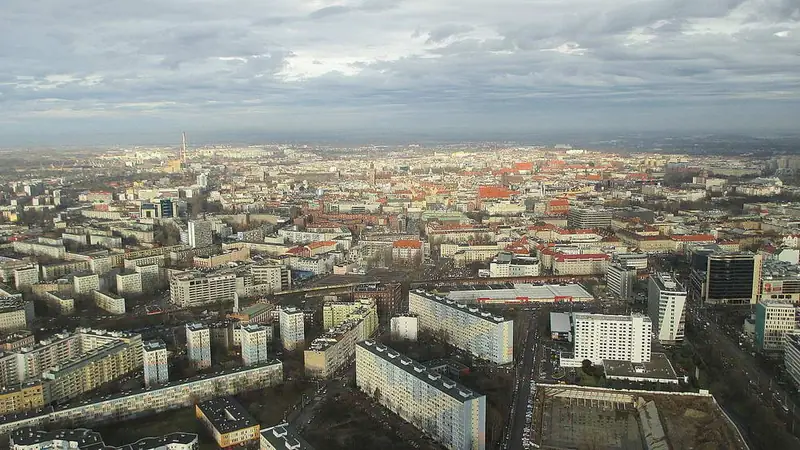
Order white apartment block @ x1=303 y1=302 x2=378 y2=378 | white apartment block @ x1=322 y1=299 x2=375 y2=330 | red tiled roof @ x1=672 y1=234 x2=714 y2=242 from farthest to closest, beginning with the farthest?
1. red tiled roof @ x1=672 y1=234 x2=714 y2=242
2. white apartment block @ x1=322 y1=299 x2=375 y2=330
3. white apartment block @ x1=303 y1=302 x2=378 y2=378

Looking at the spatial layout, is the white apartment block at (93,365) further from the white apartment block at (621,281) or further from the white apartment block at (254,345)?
the white apartment block at (621,281)

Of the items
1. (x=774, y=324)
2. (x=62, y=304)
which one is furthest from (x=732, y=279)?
(x=62, y=304)

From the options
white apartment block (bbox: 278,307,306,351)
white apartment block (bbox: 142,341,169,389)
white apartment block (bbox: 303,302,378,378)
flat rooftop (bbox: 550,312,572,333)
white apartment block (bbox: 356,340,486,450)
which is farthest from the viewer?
flat rooftop (bbox: 550,312,572,333)

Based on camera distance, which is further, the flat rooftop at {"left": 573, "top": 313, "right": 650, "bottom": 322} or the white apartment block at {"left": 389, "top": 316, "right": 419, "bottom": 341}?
the white apartment block at {"left": 389, "top": 316, "right": 419, "bottom": 341}

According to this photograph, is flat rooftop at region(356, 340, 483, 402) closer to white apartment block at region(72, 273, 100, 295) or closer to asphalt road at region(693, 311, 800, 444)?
asphalt road at region(693, 311, 800, 444)

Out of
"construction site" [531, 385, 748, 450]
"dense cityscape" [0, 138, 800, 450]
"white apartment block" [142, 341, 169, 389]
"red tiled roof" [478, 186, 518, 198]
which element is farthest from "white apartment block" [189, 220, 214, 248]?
"construction site" [531, 385, 748, 450]

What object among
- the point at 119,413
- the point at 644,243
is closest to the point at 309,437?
the point at 119,413

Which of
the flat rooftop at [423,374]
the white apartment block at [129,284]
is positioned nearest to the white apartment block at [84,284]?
the white apartment block at [129,284]
